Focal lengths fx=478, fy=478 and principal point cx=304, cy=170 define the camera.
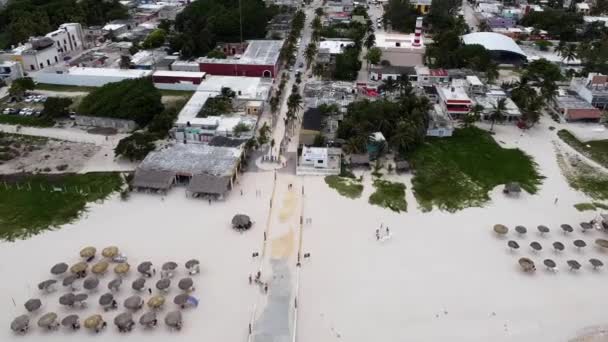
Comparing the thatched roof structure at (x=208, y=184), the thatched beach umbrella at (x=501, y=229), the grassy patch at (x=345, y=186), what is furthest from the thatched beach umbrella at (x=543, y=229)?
the thatched roof structure at (x=208, y=184)

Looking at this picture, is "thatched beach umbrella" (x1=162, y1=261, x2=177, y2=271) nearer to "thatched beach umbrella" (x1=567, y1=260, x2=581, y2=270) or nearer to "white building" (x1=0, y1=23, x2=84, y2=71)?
"thatched beach umbrella" (x1=567, y1=260, x2=581, y2=270)

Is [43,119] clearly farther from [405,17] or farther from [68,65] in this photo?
[405,17]

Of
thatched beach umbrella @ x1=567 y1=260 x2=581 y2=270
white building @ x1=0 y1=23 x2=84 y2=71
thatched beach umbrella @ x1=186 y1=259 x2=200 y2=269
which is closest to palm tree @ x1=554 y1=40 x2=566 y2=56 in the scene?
thatched beach umbrella @ x1=567 y1=260 x2=581 y2=270

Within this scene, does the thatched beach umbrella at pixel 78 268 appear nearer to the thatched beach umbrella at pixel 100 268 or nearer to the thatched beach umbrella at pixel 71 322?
the thatched beach umbrella at pixel 100 268

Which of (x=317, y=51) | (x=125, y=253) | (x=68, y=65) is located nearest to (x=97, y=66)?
(x=68, y=65)

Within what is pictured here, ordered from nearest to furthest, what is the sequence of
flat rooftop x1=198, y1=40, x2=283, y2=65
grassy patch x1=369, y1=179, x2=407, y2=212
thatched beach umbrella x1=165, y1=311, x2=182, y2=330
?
thatched beach umbrella x1=165, y1=311, x2=182, y2=330, grassy patch x1=369, y1=179, x2=407, y2=212, flat rooftop x1=198, y1=40, x2=283, y2=65

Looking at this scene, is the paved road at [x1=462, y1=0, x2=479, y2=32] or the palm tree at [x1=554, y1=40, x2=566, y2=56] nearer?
the palm tree at [x1=554, y1=40, x2=566, y2=56]
